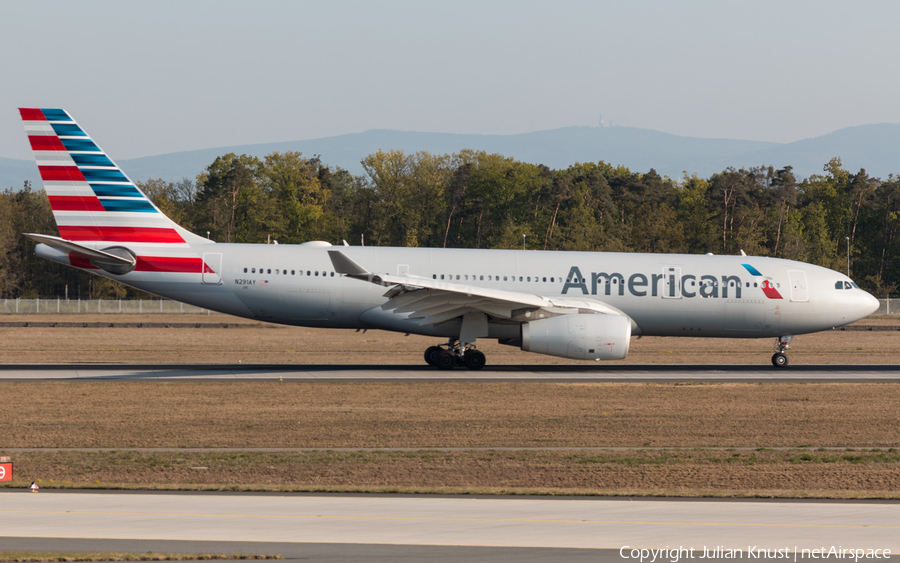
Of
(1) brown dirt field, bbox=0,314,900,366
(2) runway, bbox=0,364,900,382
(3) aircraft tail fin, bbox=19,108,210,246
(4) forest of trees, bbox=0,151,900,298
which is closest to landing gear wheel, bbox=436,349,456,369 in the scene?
(2) runway, bbox=0,364,900,382

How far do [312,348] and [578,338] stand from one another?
51.9ft

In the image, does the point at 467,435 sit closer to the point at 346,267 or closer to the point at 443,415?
the point at 443,415

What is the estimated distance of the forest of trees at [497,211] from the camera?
3590 inches

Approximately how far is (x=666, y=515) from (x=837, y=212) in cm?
10091

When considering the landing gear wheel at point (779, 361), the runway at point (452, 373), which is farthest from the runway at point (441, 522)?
the landing gear wheel at point (779, 361)

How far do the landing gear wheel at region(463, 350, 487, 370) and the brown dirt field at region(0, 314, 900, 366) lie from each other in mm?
4023

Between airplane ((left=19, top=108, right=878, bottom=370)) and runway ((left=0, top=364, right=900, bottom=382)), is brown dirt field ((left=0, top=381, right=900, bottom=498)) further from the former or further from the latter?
airplane ((left=19, top=108, right=878, bottom=370))

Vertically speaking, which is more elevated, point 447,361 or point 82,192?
point 82,192

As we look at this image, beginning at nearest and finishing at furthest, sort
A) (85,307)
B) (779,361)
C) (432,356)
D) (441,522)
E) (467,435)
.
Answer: (441,522)
(467,435)
(432,356)
(779,361)
(85,307)

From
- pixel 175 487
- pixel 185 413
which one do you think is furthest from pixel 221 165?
pixel 175 487

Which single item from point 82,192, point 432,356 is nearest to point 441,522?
point 432,356

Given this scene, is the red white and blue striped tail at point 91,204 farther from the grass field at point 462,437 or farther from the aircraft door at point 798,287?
the aircraft door at point 798,287

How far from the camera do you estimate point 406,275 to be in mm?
26203

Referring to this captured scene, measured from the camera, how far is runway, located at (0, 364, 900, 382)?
24.2 meters
